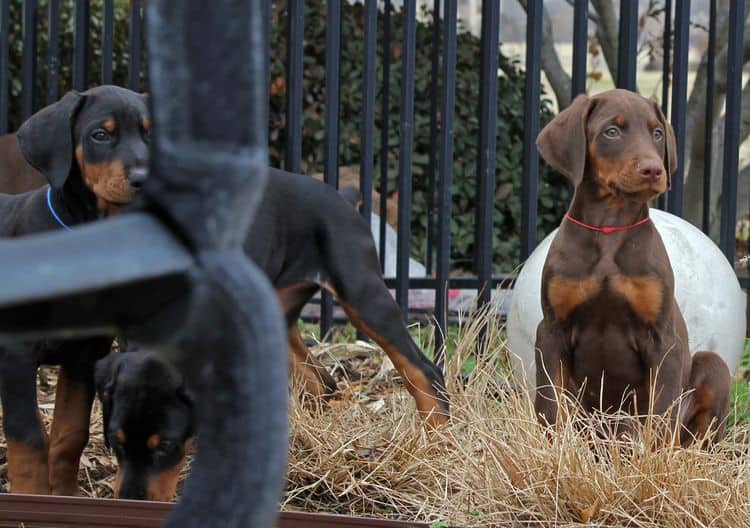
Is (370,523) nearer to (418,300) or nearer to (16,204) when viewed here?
(16,204)

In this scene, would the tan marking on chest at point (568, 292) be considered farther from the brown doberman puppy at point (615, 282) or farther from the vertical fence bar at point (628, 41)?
the vertical fence bar at point (628, 41)

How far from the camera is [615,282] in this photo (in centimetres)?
369

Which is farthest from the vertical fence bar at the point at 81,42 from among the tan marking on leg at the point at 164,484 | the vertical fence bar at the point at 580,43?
the tan marking on leg at the point at 164,484

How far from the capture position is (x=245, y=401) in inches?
25.2

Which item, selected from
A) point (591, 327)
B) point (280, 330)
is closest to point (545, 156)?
point (591, 327)

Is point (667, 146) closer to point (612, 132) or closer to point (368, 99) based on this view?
point (612, 132)

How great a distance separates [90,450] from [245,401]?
3.34 m

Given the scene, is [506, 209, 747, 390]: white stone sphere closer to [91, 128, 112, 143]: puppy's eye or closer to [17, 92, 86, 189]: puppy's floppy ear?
[91, 128, 112, 143]: puppy's eye

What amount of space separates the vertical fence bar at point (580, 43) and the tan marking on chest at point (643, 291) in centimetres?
161

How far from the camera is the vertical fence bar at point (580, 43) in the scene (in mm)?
5086

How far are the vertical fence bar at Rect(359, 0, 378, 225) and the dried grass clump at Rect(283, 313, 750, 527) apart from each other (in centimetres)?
172

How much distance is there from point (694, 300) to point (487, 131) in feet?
4.33

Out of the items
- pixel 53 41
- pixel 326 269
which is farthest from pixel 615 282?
pixel 53 41

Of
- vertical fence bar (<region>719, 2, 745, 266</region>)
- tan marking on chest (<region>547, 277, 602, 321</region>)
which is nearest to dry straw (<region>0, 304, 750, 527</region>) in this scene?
tan marking on chest (<region>547, 277, 602, 321</region>)
